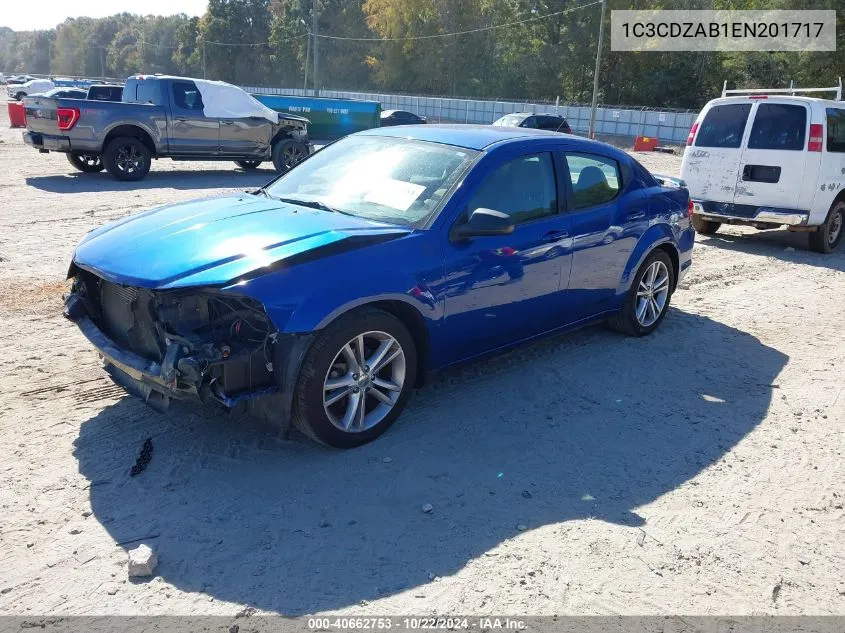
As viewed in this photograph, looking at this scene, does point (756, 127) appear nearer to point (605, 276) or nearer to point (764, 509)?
point (605, 276)

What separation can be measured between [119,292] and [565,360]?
3300 mm

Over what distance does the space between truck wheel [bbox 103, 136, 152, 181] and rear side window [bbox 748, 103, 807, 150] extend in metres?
11.0

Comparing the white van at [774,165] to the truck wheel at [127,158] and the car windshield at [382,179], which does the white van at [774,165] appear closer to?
the car windshield at [382,179]

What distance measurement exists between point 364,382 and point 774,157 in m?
8.41

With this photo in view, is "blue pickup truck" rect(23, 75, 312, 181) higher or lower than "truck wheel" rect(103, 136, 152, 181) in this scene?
higher

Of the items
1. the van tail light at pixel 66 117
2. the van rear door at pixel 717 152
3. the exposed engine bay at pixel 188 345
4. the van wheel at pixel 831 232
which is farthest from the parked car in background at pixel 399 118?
the exposed engine bay at pixel 188 345

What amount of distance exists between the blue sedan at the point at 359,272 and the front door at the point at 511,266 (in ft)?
0.04

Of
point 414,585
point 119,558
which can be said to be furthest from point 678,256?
point 119,558

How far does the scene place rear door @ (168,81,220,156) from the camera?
587 inches

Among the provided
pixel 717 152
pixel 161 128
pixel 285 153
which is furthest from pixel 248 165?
pixel 717 152

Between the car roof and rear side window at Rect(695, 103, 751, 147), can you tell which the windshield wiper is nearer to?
the car roof

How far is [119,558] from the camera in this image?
10.2ft

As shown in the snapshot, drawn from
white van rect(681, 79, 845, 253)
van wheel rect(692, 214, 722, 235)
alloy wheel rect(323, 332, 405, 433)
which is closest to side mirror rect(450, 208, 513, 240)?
alloy wheel rect(323, 332, 405, 433)

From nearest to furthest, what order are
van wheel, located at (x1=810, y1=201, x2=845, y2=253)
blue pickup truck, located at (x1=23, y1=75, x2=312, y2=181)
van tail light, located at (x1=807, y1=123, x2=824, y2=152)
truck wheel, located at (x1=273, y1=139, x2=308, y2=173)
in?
van tail light, located at (x1=807, y1=123, x2=824, y2=152), van wheel, located at (x1=810, y1=201, x2=845, y2=253), blue pickup truck, located at (x1=23, y1=75, x2=312, y2=181), truck wheel, located at (x1=273, y1=139, x2=308, y2=173)
